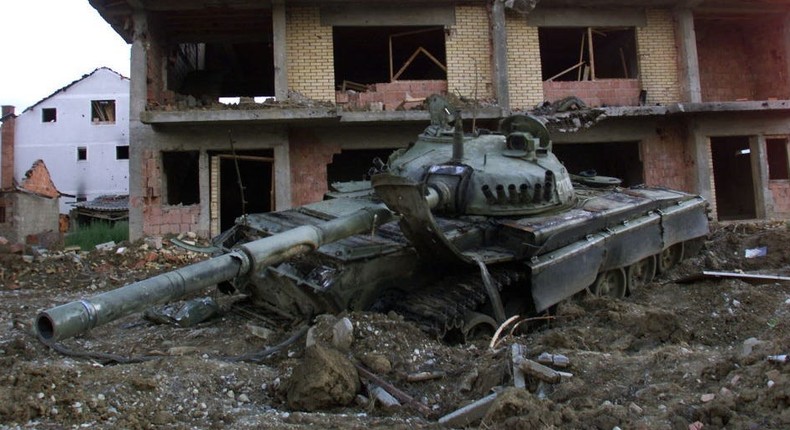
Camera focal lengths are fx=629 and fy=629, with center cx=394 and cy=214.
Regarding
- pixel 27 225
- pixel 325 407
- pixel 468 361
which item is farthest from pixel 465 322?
pixel 27 225

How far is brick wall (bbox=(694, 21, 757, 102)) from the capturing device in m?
16.5

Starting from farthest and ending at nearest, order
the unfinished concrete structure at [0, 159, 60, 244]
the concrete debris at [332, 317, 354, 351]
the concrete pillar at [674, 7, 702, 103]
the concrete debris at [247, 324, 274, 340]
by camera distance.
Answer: the unfinished concrete structure at [0, 159, 60, 244] → the concrete pillar at [674, 7, 702, 103] → the concrete debris at [247, 324, 274, 340] → the concrete debris at [332, 317, 354, 351]

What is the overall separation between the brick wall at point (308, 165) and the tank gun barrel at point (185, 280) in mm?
7838

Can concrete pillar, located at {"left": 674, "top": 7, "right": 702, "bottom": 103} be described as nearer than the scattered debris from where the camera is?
No

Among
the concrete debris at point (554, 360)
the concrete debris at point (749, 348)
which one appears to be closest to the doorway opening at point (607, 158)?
the concrete debris at point (749, 348)

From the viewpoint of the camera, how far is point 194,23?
563 inches

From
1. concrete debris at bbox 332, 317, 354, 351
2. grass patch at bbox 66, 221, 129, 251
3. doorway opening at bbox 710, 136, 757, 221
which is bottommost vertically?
concrete debris at bbox 332, 317, 354, 351

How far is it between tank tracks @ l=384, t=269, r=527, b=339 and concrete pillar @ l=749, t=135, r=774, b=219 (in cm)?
1086

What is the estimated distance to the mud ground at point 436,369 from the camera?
3.68 meters

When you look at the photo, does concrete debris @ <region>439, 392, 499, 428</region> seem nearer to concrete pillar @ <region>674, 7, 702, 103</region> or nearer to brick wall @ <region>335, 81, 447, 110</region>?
brick wall @ <region>335, 81, 447, 110</region>

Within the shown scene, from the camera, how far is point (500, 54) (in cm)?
1378

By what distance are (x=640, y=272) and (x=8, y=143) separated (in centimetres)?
3240

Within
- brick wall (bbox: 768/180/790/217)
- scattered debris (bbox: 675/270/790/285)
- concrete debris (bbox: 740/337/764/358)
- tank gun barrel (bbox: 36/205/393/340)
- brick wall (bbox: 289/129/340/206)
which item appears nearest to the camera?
tank gun barrel (bbox: 36/205/393/340)

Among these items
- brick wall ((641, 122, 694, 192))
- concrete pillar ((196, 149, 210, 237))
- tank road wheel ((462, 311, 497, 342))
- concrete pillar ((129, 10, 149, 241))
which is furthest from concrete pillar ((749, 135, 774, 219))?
concrete pillar ((129, 10, 149, 241))
